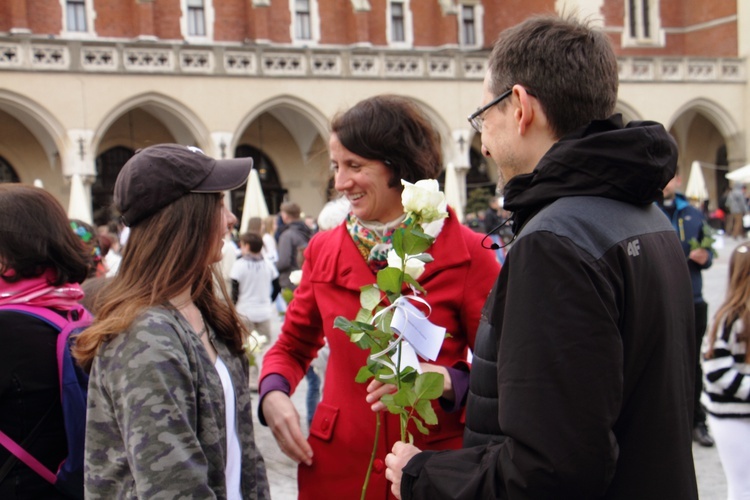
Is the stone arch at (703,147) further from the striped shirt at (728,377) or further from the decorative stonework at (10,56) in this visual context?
the striped shirt at (728,377)

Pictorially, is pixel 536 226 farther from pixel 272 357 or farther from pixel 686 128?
pixel 686 128

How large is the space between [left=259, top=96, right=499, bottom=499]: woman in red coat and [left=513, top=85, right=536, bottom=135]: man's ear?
81cm

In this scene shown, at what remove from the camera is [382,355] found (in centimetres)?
187

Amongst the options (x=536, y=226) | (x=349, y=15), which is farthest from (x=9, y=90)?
(x=536, y=226)

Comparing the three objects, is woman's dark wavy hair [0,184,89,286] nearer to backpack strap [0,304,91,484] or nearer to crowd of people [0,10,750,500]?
crowd of people [0,10,750,500]

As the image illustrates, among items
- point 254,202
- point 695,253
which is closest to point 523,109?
point 695,253

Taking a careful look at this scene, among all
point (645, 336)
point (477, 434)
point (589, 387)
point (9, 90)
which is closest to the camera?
point (589, 387)

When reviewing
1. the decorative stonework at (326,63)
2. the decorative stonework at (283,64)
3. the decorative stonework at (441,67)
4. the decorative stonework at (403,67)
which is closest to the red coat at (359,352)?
the decorative stonework at (283,64)

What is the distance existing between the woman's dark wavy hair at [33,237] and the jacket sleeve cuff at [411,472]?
54.6 inches

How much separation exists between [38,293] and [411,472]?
4.51 feet

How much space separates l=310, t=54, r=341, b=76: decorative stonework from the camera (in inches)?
863

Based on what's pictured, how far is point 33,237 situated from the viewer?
2.43 meters

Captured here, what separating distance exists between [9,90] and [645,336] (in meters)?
19.9

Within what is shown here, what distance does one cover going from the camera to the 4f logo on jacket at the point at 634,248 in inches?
60.0
